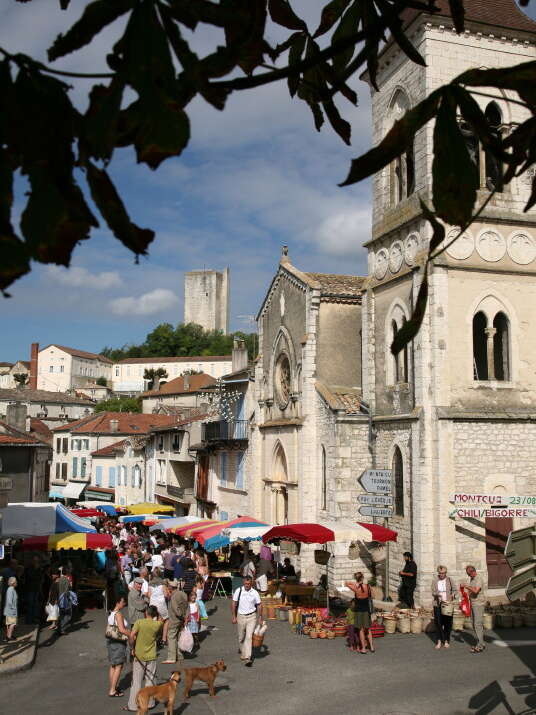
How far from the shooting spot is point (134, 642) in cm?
1158

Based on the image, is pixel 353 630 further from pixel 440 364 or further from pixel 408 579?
pixel 440 364

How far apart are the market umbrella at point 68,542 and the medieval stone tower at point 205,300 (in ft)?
409

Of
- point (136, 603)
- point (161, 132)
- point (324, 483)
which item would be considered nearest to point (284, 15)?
point (161, 132)

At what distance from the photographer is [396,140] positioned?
2342 millimetres

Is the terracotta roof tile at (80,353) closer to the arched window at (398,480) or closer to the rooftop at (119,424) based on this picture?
the rooftop at (119,424)

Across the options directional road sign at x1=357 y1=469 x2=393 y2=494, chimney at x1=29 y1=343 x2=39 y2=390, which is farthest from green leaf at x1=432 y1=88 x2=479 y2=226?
chimney at x1=29 y1=343 x2=39 y2=390

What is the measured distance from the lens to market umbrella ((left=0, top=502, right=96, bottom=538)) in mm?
20312

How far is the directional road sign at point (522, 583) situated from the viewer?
7.95 meters

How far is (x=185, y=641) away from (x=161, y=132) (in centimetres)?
1476

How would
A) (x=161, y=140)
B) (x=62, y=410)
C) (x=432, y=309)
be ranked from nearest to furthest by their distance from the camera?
(x=161, y=140)
(x=432, y=309)
(x=62, y=410)

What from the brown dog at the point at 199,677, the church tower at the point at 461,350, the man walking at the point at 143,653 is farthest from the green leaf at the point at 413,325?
the church tower at the point at 461,350

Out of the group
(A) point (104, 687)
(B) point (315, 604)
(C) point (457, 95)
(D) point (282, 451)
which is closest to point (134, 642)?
(A) point (104, 687)

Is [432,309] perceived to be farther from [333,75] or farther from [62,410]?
[62,410]

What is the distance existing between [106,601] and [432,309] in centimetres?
1197
